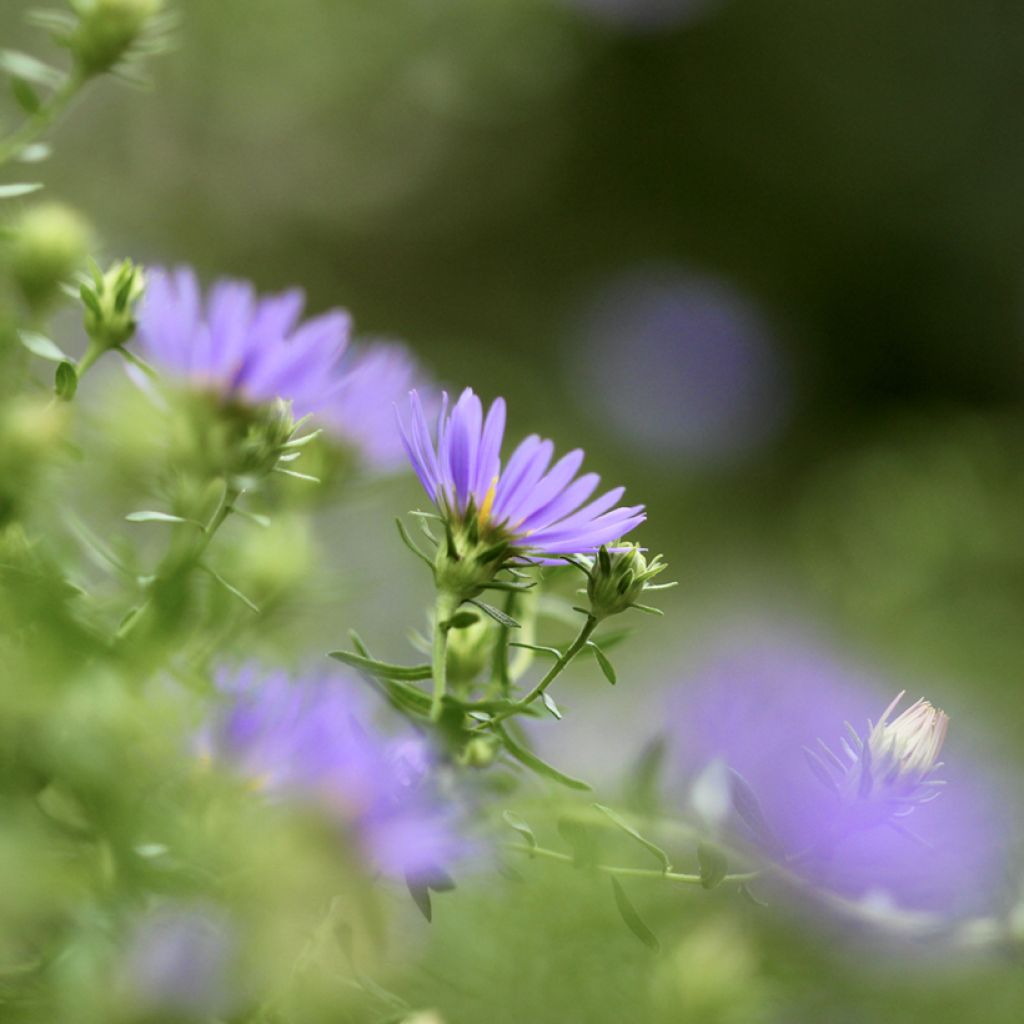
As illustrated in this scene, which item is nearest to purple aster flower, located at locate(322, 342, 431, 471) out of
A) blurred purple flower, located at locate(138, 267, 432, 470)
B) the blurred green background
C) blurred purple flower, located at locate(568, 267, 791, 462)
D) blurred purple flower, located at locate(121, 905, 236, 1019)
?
blurred purple flower, located at locate(138, 267, 432, 470)

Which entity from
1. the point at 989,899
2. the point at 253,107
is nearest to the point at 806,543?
the point at 989,899

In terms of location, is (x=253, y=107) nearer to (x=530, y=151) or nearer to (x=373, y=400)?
(x=530, y=151)

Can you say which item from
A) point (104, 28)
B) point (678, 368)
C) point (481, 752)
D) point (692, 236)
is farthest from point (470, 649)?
point (692, 236)

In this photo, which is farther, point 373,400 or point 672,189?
point 672,189

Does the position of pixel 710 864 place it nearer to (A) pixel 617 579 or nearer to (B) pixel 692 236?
(A) pixel 617 579

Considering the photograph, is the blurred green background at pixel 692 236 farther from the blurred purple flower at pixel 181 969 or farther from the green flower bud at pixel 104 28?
the blurred purple flower at pixel 181 969

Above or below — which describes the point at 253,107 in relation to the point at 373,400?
above

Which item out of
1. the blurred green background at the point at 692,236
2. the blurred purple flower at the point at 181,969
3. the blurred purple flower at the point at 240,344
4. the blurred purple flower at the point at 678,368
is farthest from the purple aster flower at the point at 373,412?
the blurred purple flower at the point at 678,368
